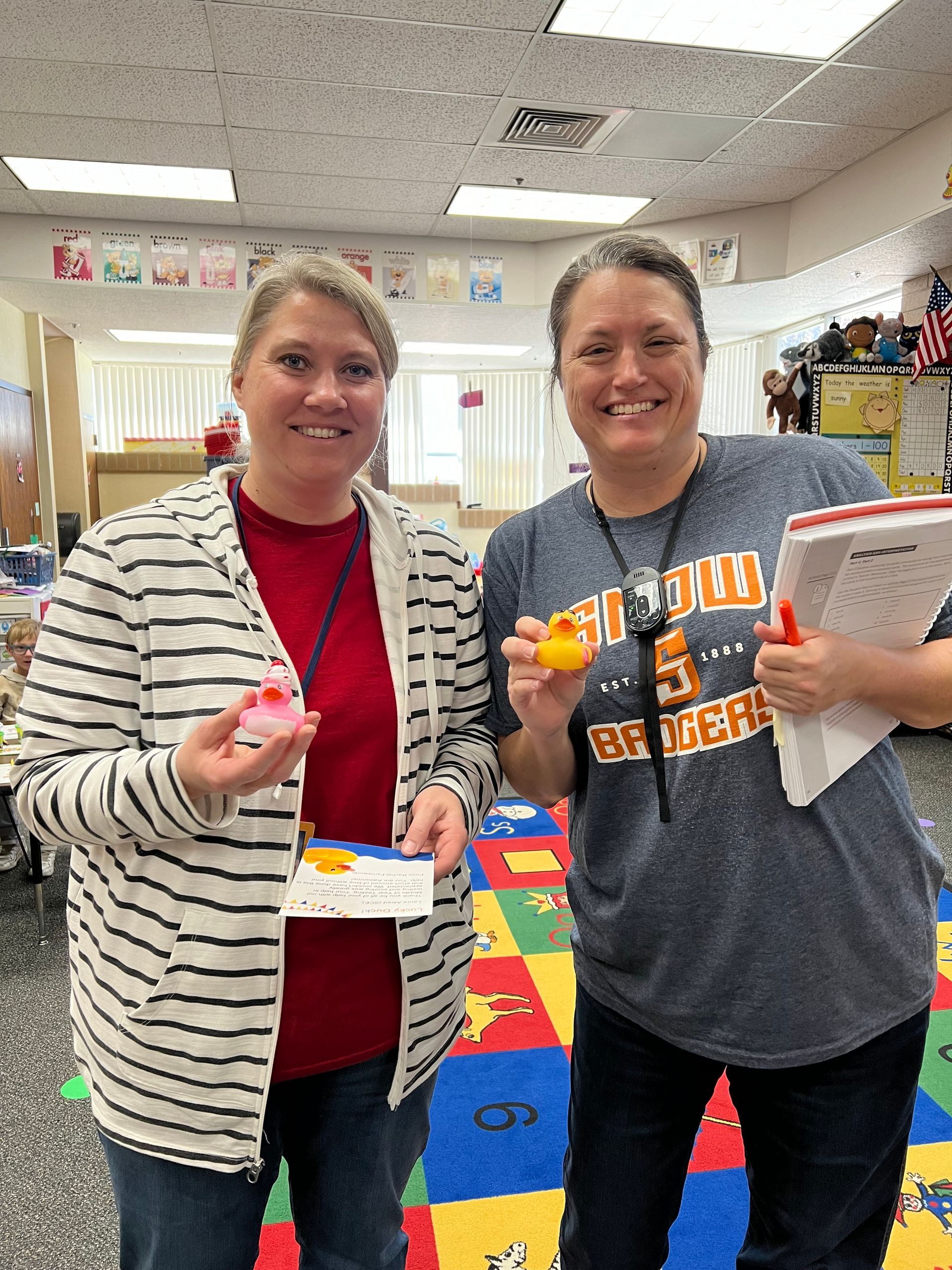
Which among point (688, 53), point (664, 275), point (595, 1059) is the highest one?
point (688, 53)

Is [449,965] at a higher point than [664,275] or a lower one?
lower

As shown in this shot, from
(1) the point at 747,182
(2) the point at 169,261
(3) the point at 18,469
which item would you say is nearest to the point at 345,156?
(2) the point at 169,261

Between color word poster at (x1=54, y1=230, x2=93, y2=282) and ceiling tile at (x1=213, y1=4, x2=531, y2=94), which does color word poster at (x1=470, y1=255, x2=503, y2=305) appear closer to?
ceiling tile at (x1=213, y1=4, x2=531, y2=94)

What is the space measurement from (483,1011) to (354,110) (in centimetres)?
425

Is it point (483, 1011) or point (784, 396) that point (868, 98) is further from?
point (483, 1011)

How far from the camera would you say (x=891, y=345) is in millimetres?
5113

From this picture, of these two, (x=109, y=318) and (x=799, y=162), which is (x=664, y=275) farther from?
(x=109, y=318)

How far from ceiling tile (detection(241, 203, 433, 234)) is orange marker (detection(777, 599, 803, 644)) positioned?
5.87 metres

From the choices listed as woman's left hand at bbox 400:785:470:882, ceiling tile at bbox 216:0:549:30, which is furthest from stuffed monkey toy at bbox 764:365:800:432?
woman's left hand at bbox 400:785:470:882

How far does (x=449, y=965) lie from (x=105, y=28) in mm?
4139

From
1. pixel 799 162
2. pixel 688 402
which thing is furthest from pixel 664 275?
pixel 799 162

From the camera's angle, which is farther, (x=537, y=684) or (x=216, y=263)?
(x=216, y=263)

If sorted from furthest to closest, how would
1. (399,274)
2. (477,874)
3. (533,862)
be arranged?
(399,274), (533,862), (477,874)

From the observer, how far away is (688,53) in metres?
3.85
